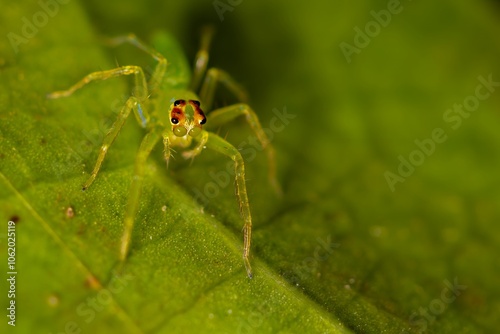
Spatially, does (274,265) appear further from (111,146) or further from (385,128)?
(385,128)

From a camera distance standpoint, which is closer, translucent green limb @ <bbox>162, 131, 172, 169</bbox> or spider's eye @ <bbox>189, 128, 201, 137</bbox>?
translucent green limb @ <bbox>162, 131, 172, 169</bbox>

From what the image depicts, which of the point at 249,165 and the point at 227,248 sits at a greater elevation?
the point at 227,248

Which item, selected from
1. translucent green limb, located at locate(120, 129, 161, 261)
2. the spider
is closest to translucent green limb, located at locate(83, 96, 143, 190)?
the spider

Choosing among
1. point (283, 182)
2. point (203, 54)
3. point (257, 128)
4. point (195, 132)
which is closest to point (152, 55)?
point (203, 54)

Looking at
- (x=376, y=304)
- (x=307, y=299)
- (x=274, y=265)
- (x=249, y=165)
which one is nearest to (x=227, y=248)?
(x=274, y=265)

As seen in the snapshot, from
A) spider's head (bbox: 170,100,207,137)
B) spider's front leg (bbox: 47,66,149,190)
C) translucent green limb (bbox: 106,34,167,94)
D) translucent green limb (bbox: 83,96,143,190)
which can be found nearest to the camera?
translucent green limb (bbox: 83,96,143,190)

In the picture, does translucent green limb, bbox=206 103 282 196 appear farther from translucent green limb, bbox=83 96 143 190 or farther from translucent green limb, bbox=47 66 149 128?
translucent green limb, bbox=83 96 143 190

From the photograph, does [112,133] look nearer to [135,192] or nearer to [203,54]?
[135,192]
